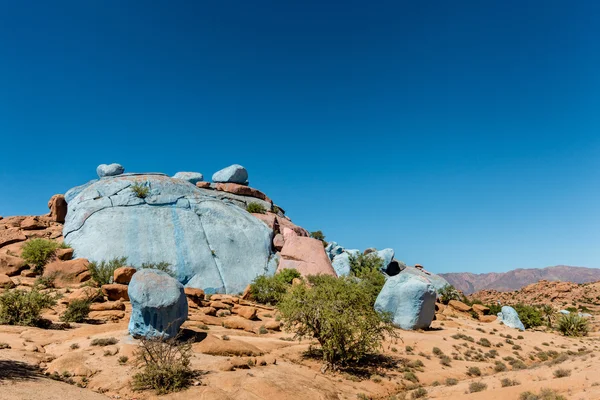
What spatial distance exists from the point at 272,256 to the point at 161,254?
9277 mm

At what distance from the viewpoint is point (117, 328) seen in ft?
50.2

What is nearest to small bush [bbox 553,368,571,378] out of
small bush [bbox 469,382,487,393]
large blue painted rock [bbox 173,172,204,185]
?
small bush [bbox 469,382,487,393]

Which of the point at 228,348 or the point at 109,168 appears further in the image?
the point at 109,168

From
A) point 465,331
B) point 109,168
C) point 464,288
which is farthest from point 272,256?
point 464,288

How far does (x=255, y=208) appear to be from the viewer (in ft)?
124

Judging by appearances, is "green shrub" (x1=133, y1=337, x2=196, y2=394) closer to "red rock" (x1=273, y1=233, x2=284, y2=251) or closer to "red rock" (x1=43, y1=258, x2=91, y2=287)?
"red rock" (x1=43, y1=258, x2=91, y2=287)

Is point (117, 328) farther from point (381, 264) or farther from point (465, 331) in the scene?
point (381, 264)

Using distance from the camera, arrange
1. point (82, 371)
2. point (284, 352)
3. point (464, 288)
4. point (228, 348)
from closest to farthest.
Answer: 1. point (82, 371)
2. point (228, 348)
3. point (284, 352)
4. point (464, 288)

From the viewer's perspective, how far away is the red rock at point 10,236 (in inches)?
1166

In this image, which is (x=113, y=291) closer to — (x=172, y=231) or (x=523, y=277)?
(x=172, y=231)

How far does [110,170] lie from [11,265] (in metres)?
15.9

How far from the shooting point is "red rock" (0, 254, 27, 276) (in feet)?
80.2

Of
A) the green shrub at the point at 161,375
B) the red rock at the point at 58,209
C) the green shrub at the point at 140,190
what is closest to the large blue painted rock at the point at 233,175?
the green shrub at the point at 140,190

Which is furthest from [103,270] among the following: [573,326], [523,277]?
[523,277]
